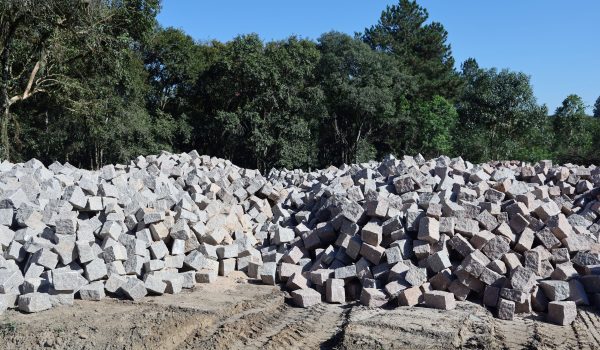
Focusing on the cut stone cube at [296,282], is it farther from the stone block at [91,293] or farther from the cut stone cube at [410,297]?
the stone block at [91,293]

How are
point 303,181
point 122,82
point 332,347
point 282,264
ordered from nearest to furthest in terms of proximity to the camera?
point 332,347 < point 282,264 < point 303,181 < point 122,82

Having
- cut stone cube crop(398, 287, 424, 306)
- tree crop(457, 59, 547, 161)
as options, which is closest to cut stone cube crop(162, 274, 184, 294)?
cut stone cube crop(398, 287, 424, 306)

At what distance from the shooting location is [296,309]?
6129 millimetres

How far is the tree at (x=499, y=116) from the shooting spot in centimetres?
2253

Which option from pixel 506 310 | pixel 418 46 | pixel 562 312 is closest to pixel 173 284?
pixel 506 310

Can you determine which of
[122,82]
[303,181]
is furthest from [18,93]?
[303,181]

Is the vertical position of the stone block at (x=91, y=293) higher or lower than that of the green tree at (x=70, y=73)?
lower

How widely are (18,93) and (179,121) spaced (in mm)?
8230

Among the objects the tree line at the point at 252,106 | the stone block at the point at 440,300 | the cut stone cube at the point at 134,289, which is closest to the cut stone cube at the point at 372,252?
the stone block at the point at 440,300

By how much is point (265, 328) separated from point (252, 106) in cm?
1844

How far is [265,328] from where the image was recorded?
5.46m

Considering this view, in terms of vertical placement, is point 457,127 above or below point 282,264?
above

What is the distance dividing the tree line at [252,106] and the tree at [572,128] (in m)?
0.05

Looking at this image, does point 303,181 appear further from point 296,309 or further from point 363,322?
point 363,322
